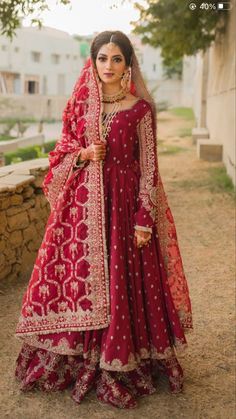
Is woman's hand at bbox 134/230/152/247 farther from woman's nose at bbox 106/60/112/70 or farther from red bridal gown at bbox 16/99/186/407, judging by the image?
woman's nose at bbox 106/60/112/70

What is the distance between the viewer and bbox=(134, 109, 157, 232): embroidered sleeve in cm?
236

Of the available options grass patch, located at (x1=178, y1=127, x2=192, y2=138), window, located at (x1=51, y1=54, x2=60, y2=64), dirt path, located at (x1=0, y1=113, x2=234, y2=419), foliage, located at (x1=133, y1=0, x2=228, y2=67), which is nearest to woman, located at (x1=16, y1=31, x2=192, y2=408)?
dirt path, located at (x1=0, y1=113, x2=234, y2=419)

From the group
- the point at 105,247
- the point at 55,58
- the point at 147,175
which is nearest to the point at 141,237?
the point at 105,247

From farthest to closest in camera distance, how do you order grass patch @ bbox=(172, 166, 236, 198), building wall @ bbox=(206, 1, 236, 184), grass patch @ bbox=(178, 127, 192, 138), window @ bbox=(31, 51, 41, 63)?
window @ bbox=(31, 51, 41, 63) < grass patch @ bbox=(178, 127, 192, 138) < building wall @ bbox=(206, 1, 236, 184) < grass patch @ bbox=(172, 166, 236, 198)

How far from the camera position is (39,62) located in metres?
36.2

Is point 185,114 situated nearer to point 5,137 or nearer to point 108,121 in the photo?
point 5,137

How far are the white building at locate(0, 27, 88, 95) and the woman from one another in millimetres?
30749

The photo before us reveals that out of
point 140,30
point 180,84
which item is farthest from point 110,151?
point 180,84

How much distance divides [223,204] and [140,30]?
5213mm

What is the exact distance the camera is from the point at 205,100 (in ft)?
52.1

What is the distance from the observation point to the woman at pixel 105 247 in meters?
2.35

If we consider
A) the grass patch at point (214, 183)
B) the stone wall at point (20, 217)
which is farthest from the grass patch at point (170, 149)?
the stone wall at point (20, 217)

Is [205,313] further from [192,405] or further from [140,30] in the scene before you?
[140,30]

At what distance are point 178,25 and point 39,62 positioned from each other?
1117 inches
